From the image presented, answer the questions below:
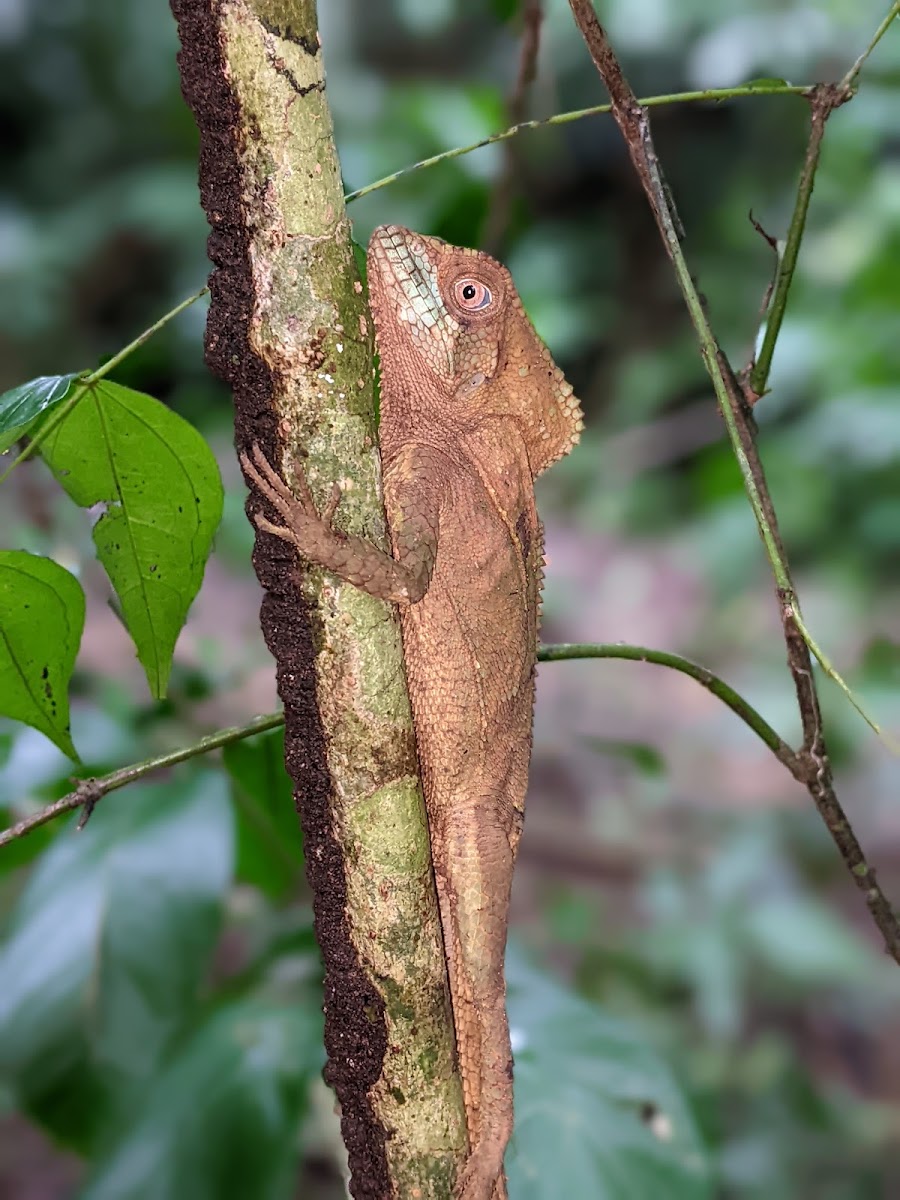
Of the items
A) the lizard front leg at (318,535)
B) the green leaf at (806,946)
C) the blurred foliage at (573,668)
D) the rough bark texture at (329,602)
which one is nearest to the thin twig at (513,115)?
the blurred foliage at (573,668)

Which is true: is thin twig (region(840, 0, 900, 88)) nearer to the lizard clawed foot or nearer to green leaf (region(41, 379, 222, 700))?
the lizard clawed foot

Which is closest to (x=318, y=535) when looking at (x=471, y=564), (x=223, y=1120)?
(x=471, y=564)

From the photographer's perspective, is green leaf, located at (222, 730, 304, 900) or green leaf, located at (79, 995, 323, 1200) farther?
green leaf, located at (79, 995, 323, 1200)

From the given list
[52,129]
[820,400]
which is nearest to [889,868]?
[820,400]

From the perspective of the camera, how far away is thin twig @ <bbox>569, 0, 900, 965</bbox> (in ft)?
6.13

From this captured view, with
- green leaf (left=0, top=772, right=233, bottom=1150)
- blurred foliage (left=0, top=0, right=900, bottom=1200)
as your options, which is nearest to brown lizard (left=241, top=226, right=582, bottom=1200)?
blurred foliage (left=0, top=0, right=900, bottom=1200)

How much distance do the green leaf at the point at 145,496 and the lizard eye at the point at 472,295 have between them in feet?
2.95

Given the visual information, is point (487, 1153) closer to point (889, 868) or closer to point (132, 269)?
point (889, 868)

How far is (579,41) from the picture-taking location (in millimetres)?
8484

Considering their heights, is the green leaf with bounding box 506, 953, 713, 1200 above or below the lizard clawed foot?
below

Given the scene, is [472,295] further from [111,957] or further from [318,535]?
[111,957]

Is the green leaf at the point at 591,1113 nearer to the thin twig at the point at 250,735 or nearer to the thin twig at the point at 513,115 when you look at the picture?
the thin twig at the point at 250,735

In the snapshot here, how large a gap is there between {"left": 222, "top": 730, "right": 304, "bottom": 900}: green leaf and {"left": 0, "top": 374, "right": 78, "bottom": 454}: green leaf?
863mm

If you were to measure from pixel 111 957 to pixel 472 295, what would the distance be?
1.75m
